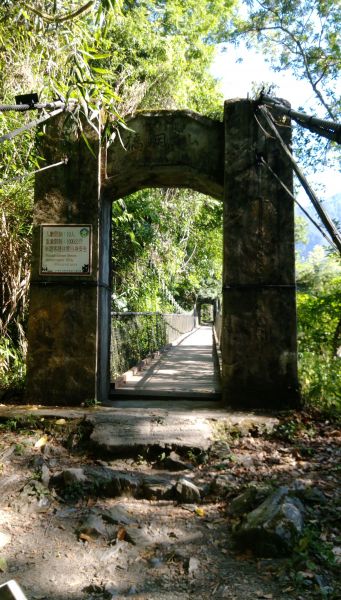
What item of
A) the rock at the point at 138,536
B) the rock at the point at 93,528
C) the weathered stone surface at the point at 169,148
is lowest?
the rock at the point at 138,536

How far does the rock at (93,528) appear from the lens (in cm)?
279

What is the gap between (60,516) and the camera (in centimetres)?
302

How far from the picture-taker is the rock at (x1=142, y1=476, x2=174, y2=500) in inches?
128

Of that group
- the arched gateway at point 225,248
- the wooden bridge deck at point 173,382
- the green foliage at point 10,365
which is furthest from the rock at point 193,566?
the green foliage at point 10,365

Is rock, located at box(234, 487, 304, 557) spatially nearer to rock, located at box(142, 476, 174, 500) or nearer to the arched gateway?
rock, located at box(142, 476, 174, 500)

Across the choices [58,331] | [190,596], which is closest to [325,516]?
[190,596]

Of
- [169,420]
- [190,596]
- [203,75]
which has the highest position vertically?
[203,75]

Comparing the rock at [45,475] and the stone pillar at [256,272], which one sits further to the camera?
the stone pillar at [256,272]

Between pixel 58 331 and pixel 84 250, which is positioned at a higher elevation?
pixel 84 250

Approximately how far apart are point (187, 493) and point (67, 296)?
2380mm

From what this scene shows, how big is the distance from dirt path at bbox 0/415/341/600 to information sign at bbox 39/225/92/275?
5.04ft

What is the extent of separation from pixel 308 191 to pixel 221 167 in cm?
205

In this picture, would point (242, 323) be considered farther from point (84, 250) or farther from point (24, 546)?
point (24, 546)

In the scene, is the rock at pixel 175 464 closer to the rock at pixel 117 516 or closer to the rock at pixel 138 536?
the rock at pixel 117 516
